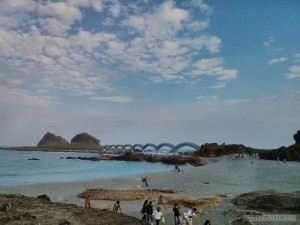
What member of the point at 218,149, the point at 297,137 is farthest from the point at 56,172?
the point at 218,149

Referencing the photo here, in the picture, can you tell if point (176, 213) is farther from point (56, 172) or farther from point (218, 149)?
point (218, 149)

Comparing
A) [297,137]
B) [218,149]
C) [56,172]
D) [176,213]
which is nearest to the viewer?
[176,213]

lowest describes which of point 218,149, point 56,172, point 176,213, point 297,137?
point 56,172

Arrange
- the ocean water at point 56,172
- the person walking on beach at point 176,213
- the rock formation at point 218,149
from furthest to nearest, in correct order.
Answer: the rock formation at point 218,149
the ocean water at point 56,172
the person walking on beach at point 176,213

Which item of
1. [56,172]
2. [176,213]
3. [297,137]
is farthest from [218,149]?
[176,213]

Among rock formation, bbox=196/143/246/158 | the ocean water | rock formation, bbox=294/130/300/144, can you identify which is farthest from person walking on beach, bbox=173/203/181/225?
rock formation, bbox=196/143/246/158

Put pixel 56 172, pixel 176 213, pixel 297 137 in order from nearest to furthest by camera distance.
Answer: pixel 176 213, pixel 56 172, pixel 297 137

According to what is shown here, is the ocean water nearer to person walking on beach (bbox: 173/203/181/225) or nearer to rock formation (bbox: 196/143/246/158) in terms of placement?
rock formation (bbox: 196/143/246/158)

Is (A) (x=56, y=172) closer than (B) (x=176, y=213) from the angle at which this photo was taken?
No

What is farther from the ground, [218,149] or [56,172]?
[218,149]

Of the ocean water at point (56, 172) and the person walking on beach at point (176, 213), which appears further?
the ocean water at point (56, 172)

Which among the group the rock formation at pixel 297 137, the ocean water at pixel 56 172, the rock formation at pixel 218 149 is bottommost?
the ocean water at pixel 56 172

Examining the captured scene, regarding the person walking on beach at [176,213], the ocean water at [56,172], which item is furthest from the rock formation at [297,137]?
the person walking on beach at [176,213]

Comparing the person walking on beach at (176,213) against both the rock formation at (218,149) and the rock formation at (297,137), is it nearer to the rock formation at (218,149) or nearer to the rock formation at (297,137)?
the rock formation at (297,137)
